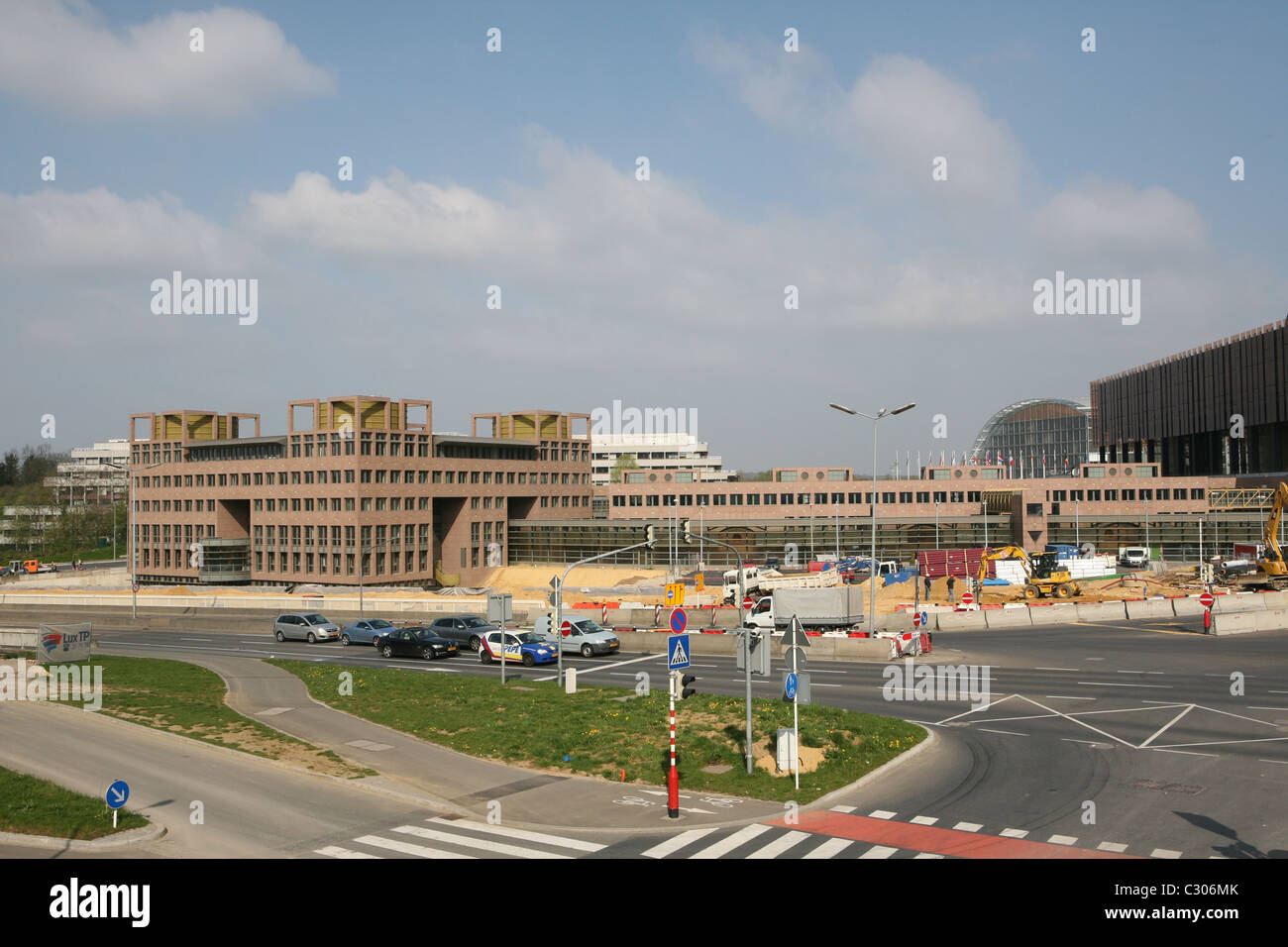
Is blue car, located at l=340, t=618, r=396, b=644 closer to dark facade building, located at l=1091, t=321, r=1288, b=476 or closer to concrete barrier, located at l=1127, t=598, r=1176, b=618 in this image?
concrete barrier, located at l=1127, t=598, r=1176, b=618

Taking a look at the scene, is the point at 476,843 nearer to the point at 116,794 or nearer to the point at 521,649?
the point at 116,794

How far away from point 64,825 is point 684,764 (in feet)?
37.1

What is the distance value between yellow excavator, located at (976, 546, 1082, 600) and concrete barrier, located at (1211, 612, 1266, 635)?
1450 centimetres

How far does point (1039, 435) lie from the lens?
607 feet

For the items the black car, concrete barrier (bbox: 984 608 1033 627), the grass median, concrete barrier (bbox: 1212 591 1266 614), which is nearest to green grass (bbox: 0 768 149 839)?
the grass median

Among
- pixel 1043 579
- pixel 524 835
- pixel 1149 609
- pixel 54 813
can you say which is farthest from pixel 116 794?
pixel 1043 579

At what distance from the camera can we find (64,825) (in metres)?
15.4

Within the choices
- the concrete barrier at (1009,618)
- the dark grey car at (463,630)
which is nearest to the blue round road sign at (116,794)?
the dark grey car at (463,630)

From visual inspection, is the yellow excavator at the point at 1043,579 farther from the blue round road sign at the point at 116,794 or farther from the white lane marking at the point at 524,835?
the blue round road sign at the point at 116,794

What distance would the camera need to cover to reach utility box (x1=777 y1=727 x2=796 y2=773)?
1948cm

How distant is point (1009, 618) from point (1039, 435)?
487ft

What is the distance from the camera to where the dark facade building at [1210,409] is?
101 m
